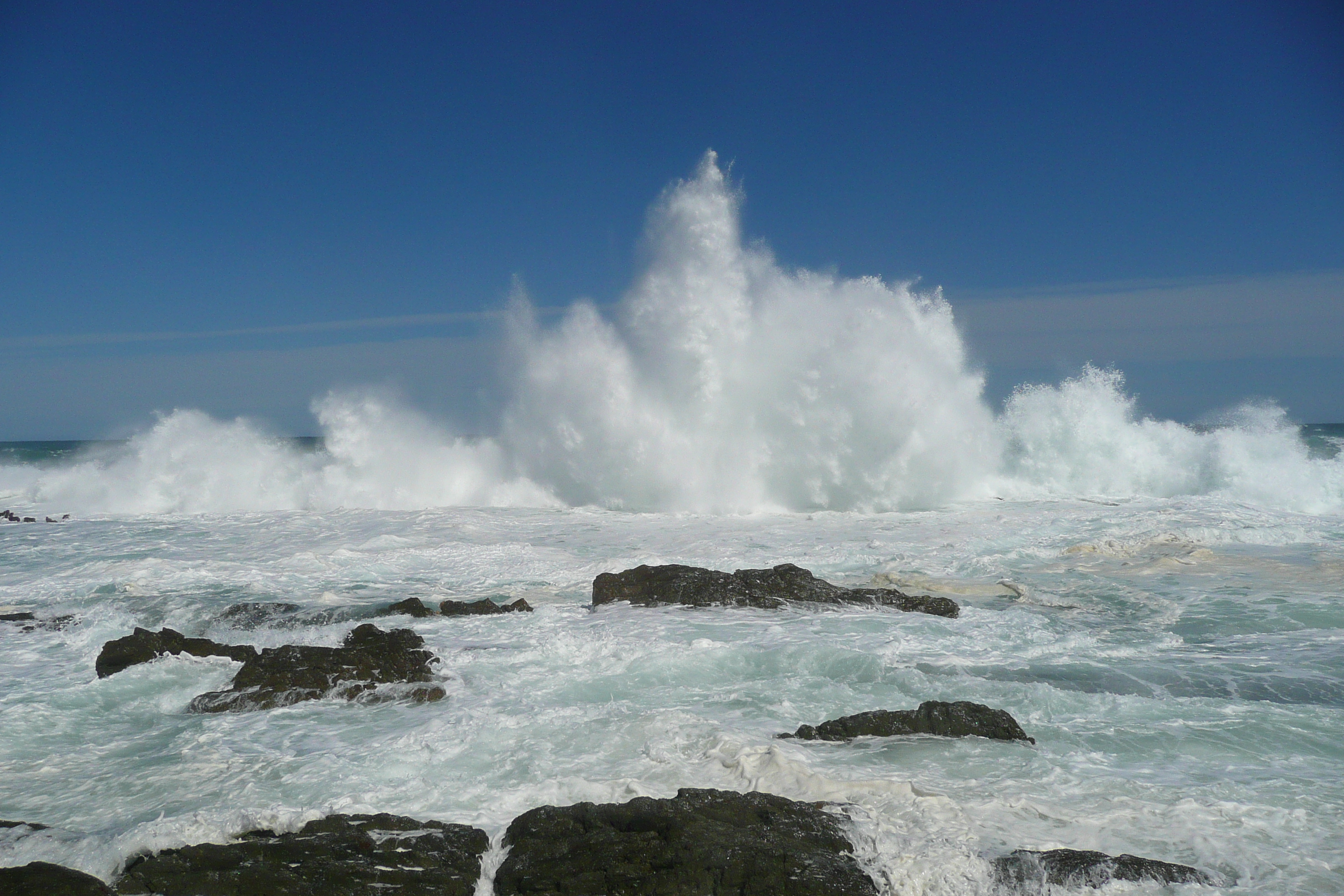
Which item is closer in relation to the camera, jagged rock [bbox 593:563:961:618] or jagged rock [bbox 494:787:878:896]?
jagged rock [bbox 494:787:878:896]

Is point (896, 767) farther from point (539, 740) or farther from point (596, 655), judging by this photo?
point (596, 655)

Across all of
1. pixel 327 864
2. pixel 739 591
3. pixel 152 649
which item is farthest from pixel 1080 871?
pixel 152 649

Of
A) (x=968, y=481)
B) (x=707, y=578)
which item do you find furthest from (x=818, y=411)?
(x=707, y=578)

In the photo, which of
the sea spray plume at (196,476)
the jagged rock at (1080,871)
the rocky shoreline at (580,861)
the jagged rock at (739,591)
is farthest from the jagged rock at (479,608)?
the sea spray plume at (196,476)

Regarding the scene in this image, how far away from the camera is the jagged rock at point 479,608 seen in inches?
381

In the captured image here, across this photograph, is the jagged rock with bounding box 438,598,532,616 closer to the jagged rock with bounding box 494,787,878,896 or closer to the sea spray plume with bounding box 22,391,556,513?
the jagged rock with bounding box 494,787,878,896

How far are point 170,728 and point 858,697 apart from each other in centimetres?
502

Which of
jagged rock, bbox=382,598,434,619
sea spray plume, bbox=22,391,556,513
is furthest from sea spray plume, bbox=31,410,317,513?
jagged rock, bbox=382,598,434,619

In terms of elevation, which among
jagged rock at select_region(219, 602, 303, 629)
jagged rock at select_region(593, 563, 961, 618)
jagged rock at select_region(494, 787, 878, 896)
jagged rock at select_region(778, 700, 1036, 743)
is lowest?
→ jagged rock at select_region(494, 787, 878, 896)

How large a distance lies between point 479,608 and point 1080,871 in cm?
727

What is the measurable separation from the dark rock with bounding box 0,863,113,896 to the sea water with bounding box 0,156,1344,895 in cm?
32

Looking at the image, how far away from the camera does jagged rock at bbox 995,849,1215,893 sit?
3648 mm

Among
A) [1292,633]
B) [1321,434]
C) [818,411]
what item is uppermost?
[1321,434]

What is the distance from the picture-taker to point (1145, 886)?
3.64 meters
